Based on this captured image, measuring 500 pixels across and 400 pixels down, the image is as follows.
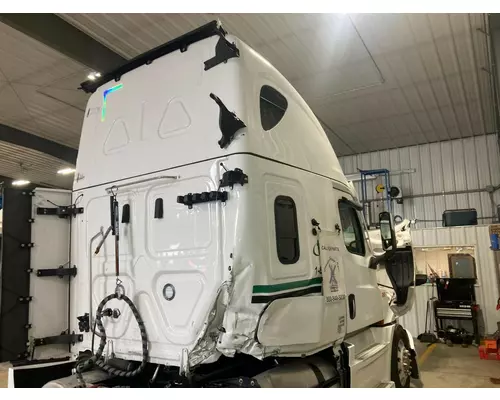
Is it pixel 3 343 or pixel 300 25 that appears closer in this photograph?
pixel 3 343

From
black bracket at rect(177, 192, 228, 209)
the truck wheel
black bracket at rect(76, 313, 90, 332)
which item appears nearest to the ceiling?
black bracket at rect(177, 192, 228, 209)

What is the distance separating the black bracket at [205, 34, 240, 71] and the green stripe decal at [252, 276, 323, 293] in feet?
5.13

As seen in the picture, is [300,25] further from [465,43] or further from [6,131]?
[6,131]

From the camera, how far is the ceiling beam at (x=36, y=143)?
10.8m

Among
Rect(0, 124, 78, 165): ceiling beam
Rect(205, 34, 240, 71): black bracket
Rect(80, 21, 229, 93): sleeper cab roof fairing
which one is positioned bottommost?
Rect(205, 34, 240, 71): black bracket

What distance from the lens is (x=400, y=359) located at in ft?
16.1

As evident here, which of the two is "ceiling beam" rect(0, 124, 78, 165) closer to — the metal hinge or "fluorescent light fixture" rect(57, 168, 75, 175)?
"fluorescent light fixture" rect(57, 168, 75, 175)

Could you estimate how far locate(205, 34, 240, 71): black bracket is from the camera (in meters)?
2.95

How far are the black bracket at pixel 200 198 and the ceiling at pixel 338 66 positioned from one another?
14.1 feet

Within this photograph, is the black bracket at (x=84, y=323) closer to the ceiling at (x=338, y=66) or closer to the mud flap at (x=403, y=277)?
the mud flap at (x=403, y=277)

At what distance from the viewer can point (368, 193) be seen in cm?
1298

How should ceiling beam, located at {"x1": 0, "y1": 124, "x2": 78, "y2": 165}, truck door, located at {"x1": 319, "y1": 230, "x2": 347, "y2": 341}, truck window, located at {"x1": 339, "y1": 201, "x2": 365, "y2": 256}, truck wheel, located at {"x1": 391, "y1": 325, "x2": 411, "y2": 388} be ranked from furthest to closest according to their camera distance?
ceiling beam, located at {"x1": 0, "y1": 124, "x2": 78, "y2": 165} < truck wheel, located at {"x1": 391, "y1": 325, "x2": 411, "y2": 388} < truck window, located at {"x1": 339, "y1": 201, "x2": 365, "y2": 256} < truck door, located at {"x1": 319, "y1": 230, "x2": 347, "y2": 341}

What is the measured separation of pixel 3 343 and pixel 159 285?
158 centimetres
